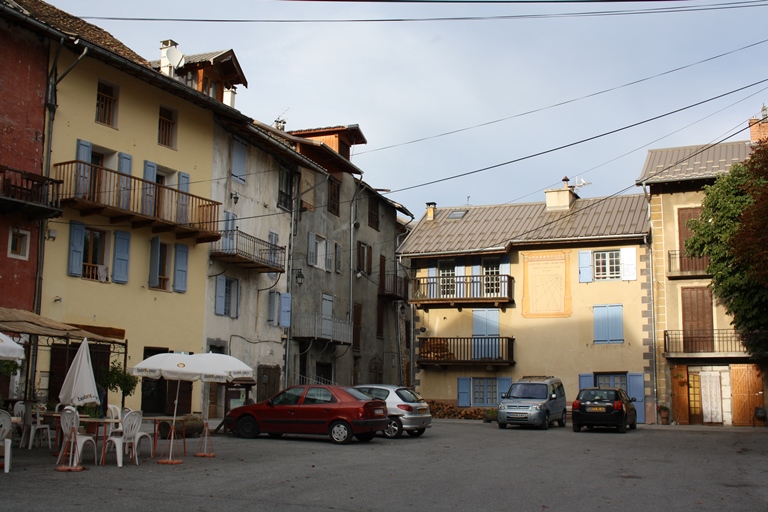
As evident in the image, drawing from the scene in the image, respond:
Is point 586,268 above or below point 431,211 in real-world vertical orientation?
below

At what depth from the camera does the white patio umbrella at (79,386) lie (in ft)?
47.7

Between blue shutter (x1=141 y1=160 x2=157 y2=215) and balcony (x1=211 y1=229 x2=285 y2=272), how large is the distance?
3.78 metres

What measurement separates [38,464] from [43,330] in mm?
3313

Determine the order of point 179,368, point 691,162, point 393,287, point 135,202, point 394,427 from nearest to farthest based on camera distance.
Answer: point 179,368 → point 394,427 → point 135,202 → point 691,162 → point 393,287

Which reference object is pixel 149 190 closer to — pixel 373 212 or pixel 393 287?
pixel 373 212

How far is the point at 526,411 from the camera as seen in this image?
2778 cm

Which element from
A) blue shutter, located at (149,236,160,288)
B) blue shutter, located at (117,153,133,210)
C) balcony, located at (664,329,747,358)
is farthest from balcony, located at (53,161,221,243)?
balcony, located at (664,329,747,358)

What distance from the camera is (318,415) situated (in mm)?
19859

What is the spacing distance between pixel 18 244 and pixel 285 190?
14.5m

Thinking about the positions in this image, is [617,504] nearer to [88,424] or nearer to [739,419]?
[88,424]

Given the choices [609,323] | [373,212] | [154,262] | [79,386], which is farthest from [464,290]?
[79,386]

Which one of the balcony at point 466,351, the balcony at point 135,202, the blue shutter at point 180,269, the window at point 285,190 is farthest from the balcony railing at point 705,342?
the blue shutter at point 180,269

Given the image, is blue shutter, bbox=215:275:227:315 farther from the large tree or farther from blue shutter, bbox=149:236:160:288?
the large tree

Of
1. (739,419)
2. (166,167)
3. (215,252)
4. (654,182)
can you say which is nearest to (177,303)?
(215,252)
